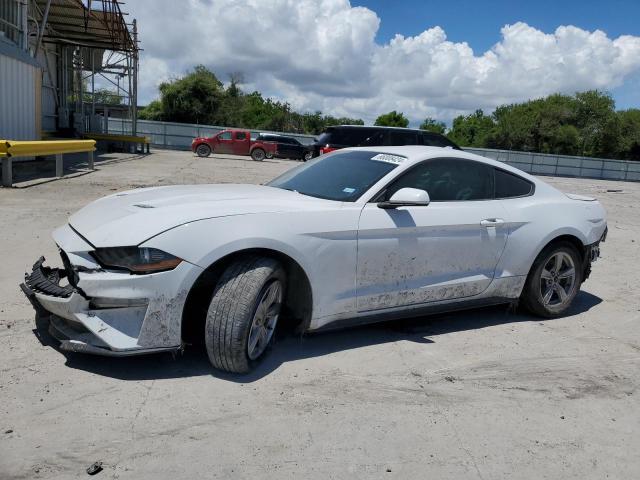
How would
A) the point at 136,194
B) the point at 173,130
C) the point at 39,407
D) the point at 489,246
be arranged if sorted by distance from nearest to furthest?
the point at 39,407
the point at 136,194
the point at 489,246
the point at 173,130

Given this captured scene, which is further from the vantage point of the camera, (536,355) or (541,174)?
(541,174)

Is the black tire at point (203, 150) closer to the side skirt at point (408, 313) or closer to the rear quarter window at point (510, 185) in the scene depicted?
the rear quarter window at point (510, 185)

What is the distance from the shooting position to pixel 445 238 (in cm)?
447

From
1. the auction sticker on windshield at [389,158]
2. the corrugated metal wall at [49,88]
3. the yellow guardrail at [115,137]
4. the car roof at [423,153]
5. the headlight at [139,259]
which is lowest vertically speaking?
the headlight at [139,259]

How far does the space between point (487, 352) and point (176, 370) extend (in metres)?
2.31

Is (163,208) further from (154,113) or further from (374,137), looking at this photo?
(154,113)

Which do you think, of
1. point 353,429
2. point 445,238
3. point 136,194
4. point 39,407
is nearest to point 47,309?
point 39,407

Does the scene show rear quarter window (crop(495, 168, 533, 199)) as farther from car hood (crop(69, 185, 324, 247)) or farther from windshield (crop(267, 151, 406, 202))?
car hood (crop(69, 185, 324, 247))

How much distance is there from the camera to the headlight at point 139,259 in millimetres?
3367

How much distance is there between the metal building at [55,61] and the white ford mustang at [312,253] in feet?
46.1

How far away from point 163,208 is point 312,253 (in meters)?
0.99

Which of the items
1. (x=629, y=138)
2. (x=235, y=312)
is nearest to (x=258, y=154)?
(x=235, y=312)

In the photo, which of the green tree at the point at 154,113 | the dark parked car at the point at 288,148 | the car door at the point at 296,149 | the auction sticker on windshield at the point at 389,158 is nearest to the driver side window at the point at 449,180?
the auction sticker on windshield at the point at 389,158

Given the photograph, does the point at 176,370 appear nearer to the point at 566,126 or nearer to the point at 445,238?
the point at 445,238
